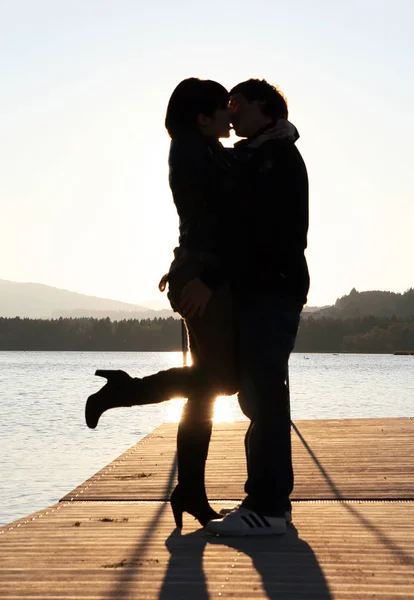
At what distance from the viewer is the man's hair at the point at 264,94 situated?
402cm

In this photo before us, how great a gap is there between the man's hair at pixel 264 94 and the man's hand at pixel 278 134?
6 centimetres

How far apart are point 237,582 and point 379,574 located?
1.60 ft

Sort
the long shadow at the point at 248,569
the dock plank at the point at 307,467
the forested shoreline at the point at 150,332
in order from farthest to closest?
1. the forested shoreline at the point at 150,332
2. the dock plank at the point at 307,467
3. the long shadow at the point at 248,569

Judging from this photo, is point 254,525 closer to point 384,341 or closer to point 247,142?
point 247,142

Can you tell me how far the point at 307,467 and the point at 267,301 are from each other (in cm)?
286

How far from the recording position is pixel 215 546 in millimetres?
3680

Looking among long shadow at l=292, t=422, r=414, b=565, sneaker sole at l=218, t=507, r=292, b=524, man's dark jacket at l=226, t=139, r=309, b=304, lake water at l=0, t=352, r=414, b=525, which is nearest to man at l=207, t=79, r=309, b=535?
man's dark jacket at l=226, t=139, r=309, b=304

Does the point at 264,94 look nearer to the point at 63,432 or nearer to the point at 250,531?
the point at 250,531

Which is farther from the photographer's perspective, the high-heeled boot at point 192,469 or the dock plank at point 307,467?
the dock plank at point 307,467

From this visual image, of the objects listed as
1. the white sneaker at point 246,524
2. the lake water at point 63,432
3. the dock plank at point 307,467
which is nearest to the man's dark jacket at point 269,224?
the white sneaker at point 246,524

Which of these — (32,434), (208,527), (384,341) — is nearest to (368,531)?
(208,527)

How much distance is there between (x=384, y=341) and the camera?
163 meters

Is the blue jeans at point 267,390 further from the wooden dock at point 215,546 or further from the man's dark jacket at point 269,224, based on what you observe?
the wooden dock at point 215,546

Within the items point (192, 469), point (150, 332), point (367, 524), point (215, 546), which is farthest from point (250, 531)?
point (150, 332)
